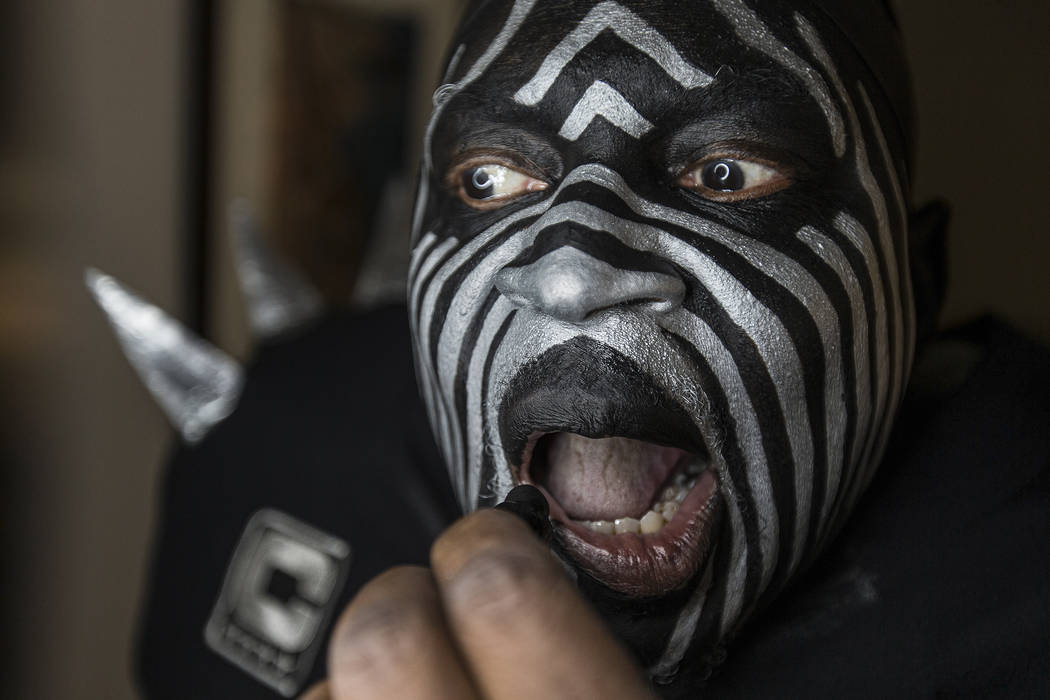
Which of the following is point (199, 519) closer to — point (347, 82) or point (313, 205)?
point (313, 205)

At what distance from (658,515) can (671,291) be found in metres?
0.21

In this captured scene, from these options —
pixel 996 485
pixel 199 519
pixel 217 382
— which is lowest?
pixel 199 519

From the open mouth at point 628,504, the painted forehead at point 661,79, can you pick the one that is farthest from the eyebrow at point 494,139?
the open mouth at point 628,504

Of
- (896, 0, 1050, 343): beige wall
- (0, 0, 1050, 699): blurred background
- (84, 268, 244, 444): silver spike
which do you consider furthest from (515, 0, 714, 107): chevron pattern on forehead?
(896, 0, 1050, 343): beige wall

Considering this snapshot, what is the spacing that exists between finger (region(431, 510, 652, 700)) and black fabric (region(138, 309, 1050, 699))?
0.44 metres

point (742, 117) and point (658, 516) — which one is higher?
point (742, 117)

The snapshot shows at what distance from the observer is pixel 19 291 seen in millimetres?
1708

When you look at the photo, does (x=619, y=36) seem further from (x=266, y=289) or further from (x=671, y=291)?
(x=266, y=289)

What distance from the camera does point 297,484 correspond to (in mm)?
1417

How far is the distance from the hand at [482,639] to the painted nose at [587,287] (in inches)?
11.2

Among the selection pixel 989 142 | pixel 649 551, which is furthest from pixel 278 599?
pixel 989 142

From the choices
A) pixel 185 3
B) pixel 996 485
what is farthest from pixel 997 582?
pixel 185 3

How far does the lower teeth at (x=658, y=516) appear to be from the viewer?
90cm

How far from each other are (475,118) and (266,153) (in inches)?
45.4
